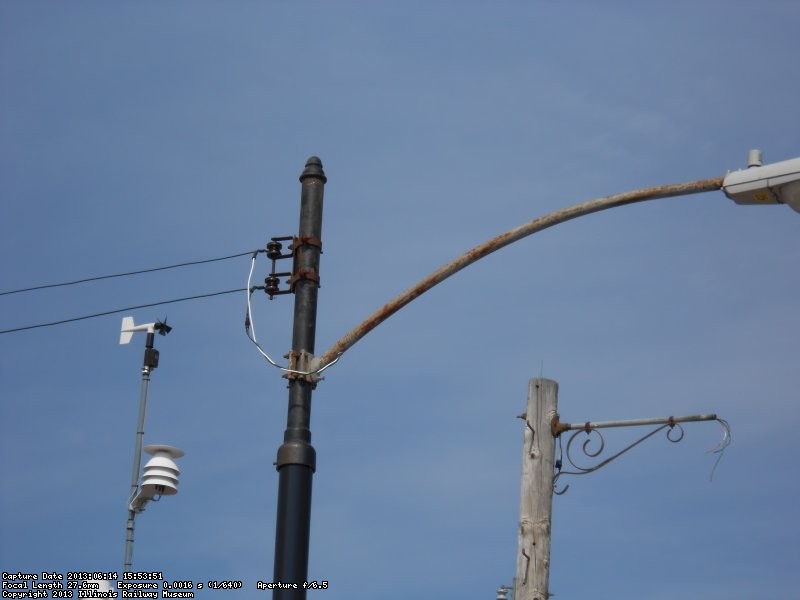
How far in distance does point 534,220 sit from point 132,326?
8.70 meters

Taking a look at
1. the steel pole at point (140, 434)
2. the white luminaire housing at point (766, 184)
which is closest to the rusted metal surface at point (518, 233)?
the white luminaire housing at point (766, 184)

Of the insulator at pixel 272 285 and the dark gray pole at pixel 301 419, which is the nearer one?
the dark gray pole at pixel 301 419

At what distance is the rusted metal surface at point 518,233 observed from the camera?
9.44m

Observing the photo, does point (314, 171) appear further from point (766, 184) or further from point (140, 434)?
point (140, 434)

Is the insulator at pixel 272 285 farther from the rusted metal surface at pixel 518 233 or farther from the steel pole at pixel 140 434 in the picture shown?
the steel pole at pixel 140 434

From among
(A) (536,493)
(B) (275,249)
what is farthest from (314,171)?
(A) (536,493)

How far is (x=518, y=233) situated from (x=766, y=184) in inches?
70.3

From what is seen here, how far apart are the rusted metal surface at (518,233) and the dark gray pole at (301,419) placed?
0.35 metres

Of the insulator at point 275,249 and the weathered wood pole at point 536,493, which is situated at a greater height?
the insulator at point 275,249

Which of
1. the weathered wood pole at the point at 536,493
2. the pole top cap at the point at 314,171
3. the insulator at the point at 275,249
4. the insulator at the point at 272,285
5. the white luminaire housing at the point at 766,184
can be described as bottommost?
the weathered wood pole at the point at 536,493

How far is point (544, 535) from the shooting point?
10.5 meters

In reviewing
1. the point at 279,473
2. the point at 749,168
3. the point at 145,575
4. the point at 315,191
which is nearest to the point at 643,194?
the point at 749,168

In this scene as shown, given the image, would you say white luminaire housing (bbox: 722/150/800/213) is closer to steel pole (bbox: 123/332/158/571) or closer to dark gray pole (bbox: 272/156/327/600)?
dark gray pole (bbox: 272/156/327/600)

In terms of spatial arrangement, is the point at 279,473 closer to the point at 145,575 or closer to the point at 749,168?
the point at 749,168
